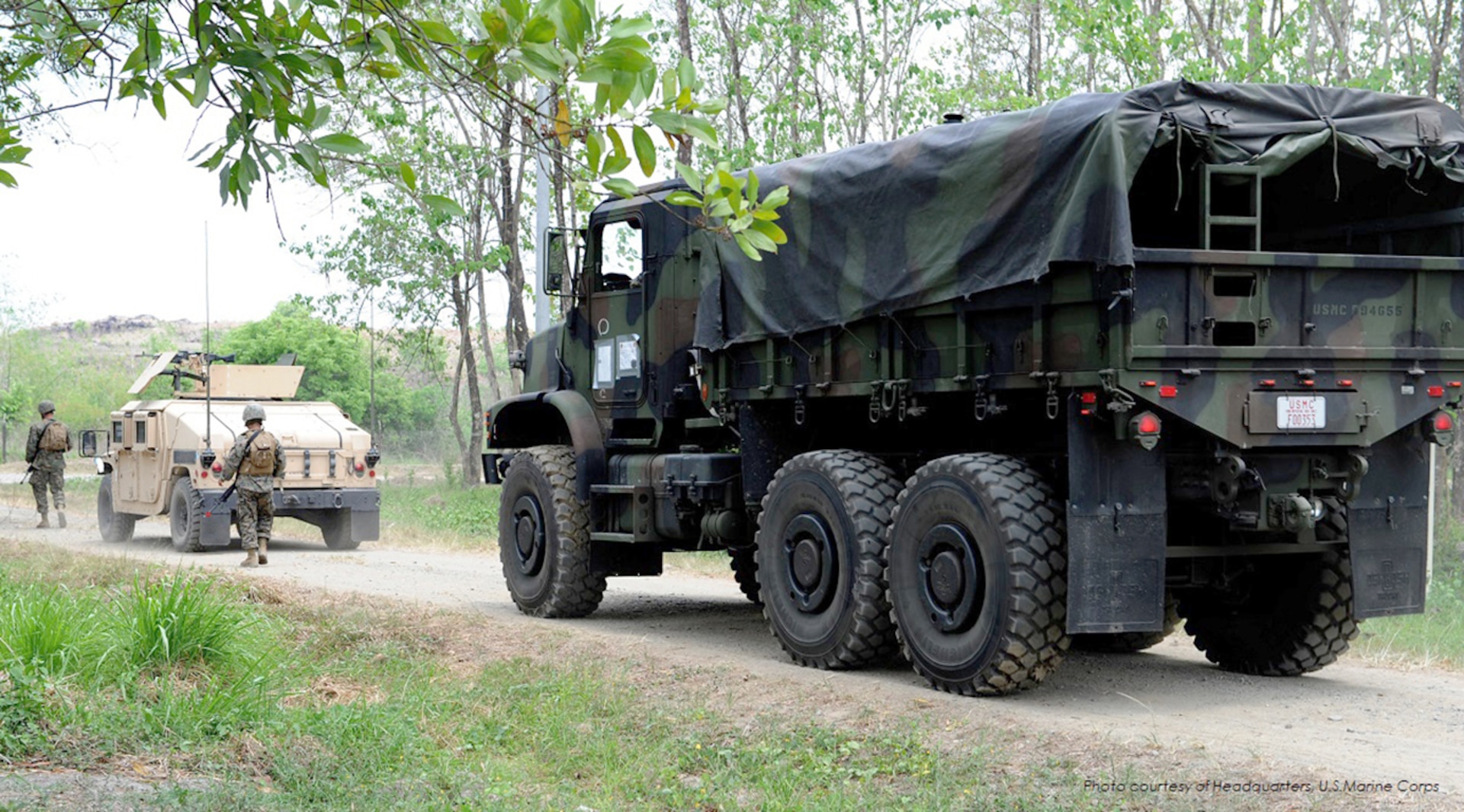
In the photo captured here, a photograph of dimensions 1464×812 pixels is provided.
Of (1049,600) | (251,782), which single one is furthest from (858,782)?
(251,782)

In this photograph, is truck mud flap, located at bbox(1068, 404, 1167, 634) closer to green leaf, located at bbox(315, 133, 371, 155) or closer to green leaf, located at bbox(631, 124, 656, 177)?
green leaf, located at bbox(631, 124, 656, 177)

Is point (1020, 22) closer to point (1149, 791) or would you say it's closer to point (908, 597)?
point (908, 597)

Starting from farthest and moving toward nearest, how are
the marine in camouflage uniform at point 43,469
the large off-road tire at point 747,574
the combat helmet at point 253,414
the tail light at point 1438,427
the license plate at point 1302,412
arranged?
the marine in camouflage uniform at point 43,469 < the combat helmet at point 253,414 < the large off-road tire at point 747,574 < the tail light at point 1438,427 < the license plate at point 1302,412

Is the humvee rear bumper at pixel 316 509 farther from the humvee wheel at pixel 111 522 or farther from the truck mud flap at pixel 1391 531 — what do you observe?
the truck mud flap at pixel 1391 531

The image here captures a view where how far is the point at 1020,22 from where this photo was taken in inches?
1052

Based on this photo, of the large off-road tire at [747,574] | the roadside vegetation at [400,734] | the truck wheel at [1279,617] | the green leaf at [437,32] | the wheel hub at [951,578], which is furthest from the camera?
the large off-road tire at [747,574]

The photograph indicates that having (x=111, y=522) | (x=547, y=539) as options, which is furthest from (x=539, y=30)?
(x=111, y=522)

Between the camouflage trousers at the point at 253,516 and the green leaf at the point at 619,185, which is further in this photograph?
the camouflage trousers at the point at 253,516

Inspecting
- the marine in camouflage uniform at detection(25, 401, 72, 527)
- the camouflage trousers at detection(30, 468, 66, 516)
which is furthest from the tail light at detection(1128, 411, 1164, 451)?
the camouflage trousers at detection(30, 468, 66, 516)

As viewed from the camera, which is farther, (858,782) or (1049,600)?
(1049,600)

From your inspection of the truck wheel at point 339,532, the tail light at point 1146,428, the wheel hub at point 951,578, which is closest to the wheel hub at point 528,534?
the wheel hub at point 951,578

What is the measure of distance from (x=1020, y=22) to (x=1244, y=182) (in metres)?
19.5

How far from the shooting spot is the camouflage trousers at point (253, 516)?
53.5 feet

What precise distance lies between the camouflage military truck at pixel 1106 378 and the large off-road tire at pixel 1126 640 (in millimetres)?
22
